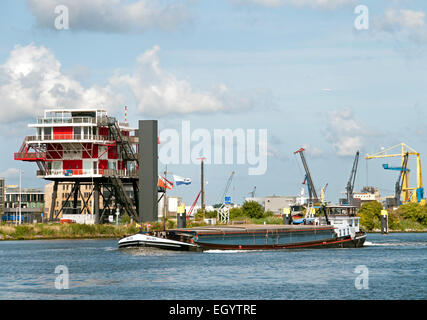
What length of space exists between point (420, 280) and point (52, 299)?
31.9m

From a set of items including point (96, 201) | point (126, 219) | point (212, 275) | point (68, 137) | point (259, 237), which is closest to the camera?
point (212, 275)

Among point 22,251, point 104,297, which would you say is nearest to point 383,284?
point 104,297

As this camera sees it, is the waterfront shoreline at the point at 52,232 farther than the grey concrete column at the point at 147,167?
No

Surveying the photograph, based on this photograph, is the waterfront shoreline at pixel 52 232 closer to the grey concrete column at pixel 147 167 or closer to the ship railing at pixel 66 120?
the grey concrete column at pixel 147 167

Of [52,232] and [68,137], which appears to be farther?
[68,137]

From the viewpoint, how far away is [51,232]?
145750 millimetres

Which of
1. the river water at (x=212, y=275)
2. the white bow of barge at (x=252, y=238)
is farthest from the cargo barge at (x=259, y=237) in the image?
the river water at (x=212, y=275)

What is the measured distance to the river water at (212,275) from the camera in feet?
194

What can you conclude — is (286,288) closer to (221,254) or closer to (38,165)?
(221,254)

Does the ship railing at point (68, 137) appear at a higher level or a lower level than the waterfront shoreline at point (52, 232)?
higher

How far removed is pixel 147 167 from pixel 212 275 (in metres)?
89.6

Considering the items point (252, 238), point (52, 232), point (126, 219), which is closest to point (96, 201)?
point (126, 219)

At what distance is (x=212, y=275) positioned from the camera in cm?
7125

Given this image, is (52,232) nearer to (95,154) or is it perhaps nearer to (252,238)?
(95,154)
